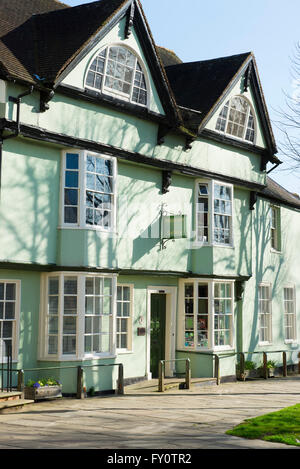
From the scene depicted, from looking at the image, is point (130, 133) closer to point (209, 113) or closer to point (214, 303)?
point (209, 113)

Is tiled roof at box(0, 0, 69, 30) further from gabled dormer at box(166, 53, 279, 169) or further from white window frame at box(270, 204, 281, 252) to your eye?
white window frame at box(270, 204, 281, 252)

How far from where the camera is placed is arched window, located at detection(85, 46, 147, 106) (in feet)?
57.9

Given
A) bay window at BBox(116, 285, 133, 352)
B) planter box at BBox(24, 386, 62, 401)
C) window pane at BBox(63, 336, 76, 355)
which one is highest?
bay window at BBox(116, 285, 133, 352)

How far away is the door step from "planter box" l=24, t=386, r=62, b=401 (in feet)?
2.55

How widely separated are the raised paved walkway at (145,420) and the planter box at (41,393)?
0.18 m

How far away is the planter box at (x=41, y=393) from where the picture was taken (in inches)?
608

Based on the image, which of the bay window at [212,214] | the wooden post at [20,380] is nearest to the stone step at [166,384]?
the wooden post at [20,380]

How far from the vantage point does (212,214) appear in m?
21.5

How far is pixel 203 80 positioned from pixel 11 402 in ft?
45.1

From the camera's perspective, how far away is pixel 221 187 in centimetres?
2228

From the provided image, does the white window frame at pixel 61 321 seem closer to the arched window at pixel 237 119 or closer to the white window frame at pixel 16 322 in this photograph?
the white window frame at pixel 16 322

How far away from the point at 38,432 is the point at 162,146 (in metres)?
10.8

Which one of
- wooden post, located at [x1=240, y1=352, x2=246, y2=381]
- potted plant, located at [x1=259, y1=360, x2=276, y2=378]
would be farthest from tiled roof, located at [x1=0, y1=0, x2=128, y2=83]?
potted plant, located at [x1=259, y1=360, x2=276, y2=378]
